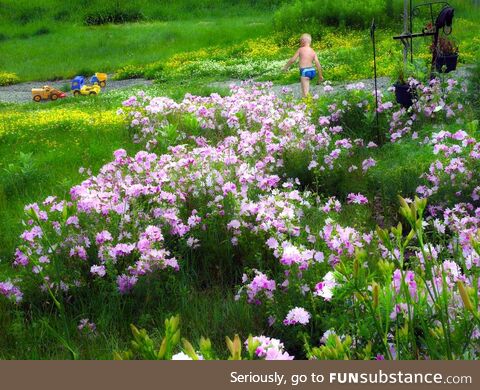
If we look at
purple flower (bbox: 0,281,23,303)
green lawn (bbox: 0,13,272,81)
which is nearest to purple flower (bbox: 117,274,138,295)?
purple flower (bbox: 0,281,23,303)

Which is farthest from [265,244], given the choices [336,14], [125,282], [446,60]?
[336,14]

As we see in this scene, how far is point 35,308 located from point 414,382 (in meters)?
2.84

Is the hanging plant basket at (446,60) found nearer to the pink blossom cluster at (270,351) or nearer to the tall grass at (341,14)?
the pink blossom cluster at (270,351)

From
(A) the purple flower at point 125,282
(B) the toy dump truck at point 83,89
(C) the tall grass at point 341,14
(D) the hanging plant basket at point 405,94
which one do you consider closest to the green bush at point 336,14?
(C) the tall grass at point 341,14

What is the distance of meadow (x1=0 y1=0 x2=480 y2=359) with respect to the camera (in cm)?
217

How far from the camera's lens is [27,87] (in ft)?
70.5

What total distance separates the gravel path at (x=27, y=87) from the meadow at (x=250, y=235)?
9.34m

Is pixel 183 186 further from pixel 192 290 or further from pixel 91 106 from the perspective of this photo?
pixel 91 106

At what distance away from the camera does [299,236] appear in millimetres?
3914

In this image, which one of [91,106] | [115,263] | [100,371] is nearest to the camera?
[100,371]

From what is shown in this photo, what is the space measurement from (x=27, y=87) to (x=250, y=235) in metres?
19.3

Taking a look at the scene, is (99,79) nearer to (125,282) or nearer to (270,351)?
(125,282)

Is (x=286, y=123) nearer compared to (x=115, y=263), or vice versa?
(x=115, y=263)

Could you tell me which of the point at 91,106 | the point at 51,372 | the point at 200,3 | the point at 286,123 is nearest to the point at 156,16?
the point at 200,3
